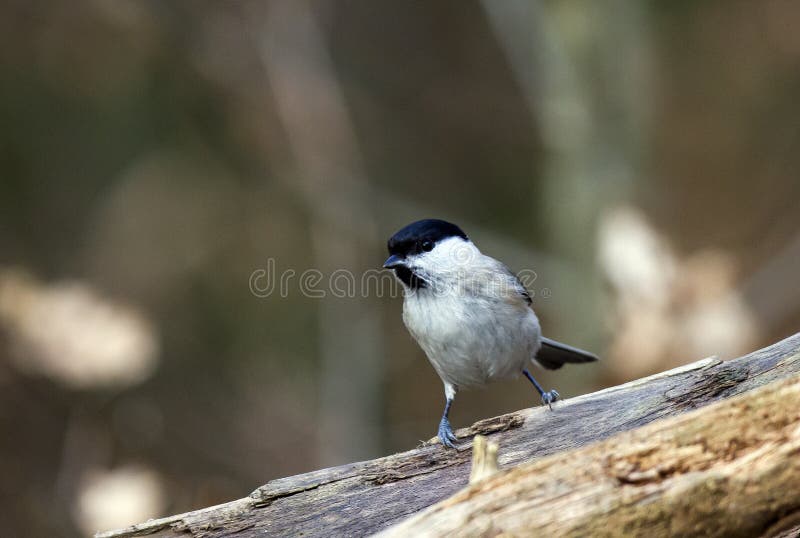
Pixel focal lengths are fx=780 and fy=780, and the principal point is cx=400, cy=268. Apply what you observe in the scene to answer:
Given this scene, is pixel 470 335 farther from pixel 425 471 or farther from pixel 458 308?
pixel 425 471

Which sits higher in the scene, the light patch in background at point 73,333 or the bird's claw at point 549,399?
the light patch in background at point 73,333

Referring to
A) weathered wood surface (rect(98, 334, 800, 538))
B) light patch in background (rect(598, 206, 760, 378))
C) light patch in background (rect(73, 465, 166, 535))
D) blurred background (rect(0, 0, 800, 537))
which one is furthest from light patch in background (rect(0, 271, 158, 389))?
light patch in background (rect(598, 206, 760, 378))

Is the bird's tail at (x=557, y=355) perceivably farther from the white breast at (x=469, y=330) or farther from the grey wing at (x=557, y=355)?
the white breast at (x=469, y=330)

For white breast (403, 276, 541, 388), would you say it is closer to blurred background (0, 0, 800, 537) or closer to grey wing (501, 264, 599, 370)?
grey wing (501, 264, 599, 370)

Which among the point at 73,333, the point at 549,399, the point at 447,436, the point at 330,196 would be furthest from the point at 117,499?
the point at 330,196

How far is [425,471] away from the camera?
2.21 m

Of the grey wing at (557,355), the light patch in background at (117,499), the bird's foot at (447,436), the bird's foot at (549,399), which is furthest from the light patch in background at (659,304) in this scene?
the light patch in background at (117,499)

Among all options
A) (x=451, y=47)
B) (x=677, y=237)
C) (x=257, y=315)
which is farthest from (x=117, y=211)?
(x=677, y=237)

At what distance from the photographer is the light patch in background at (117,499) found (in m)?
3.03

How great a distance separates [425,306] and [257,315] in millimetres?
2633

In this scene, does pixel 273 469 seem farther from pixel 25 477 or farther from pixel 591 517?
pixel 591 517

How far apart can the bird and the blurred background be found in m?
1.22

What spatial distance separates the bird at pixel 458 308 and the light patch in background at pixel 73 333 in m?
1.38

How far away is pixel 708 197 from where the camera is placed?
564 centimetres
